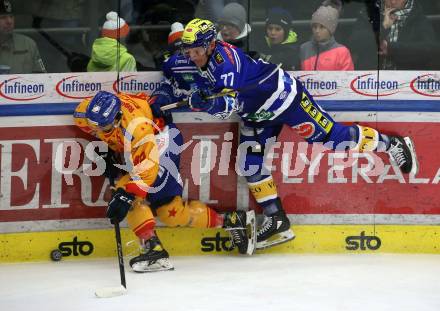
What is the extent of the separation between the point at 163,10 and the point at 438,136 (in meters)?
2.04

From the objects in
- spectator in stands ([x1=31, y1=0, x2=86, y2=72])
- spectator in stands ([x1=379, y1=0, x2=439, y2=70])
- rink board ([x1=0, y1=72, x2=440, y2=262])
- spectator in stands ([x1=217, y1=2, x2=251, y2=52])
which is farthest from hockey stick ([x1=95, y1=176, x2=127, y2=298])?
spectator in stands ([x1=379, y1=0, x2=439, y2=70])

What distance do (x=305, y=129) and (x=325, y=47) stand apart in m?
0.58

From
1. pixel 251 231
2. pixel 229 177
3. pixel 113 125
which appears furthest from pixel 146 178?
pixel 251 231

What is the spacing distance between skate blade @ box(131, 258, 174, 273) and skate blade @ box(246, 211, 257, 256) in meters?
0.62

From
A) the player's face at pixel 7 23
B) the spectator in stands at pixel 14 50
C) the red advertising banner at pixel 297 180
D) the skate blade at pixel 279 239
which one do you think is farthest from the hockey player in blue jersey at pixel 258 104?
the player's face at pixel 7 23

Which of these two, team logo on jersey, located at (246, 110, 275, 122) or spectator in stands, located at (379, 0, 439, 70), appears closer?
team logo on jersey, located at (246, 110, 275, 122)

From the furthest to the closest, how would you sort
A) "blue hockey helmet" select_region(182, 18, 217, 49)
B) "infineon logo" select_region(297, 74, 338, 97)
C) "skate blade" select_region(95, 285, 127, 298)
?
1. "infineon logo" select_region(297, 74, 338, 97)
2. "blue hockey helmet" select_region(182, 18, 217, 49)
3. "skate blade" select_region(95, 285, 127, 298)

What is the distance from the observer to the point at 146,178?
6.63 meters

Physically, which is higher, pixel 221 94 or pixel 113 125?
pixel 221 94

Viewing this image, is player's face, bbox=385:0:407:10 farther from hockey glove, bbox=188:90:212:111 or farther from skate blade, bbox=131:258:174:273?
skate blade, bbox=131:258:174:273

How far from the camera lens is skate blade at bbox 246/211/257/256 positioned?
7.17m

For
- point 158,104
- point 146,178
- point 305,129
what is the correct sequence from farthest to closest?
point 305,129 → point 158,104 → point 146,178

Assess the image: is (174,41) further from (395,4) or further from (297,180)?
(395,4)

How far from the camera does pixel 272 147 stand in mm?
7238
